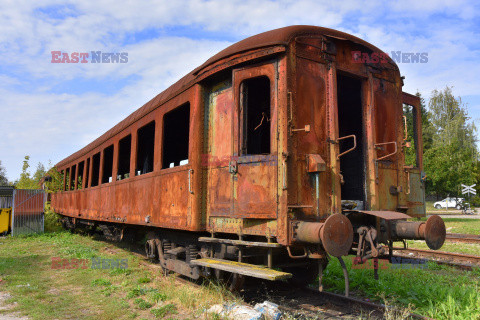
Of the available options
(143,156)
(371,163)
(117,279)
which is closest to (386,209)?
(371,163)

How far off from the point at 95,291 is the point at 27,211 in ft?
39.6

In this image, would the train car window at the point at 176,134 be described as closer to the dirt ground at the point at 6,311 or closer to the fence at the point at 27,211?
the dirt ground at the point at 6,311

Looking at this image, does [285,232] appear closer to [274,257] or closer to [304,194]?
[304,194]

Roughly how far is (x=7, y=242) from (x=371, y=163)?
1381cm

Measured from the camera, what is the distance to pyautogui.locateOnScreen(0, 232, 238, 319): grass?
15.8 ft

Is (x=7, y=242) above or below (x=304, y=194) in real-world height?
below

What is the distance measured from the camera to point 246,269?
421 cm

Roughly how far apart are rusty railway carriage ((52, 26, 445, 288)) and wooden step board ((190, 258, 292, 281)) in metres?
0.02

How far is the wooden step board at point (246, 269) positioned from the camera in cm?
390

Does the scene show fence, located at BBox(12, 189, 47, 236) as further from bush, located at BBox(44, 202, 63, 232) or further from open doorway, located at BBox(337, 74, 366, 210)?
open doorway, located at BBox(337, 74, 366, 210)

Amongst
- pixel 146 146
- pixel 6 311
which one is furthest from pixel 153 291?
pixel 146 146

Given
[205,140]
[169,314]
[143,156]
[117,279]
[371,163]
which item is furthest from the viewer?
[143,156]

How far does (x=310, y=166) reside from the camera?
4.38 metres

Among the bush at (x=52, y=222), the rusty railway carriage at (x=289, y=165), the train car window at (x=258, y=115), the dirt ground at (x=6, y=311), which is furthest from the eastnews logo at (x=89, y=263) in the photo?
the bush at (x=52, y=222)
